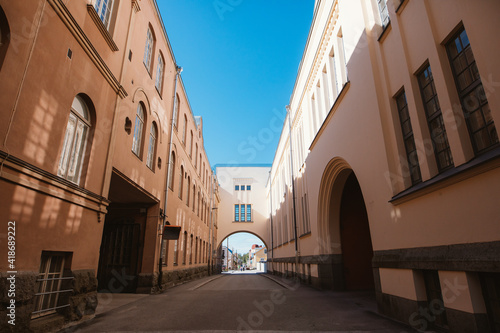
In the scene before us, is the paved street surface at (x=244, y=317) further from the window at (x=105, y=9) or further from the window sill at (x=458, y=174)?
the window at (x=105, y=9)

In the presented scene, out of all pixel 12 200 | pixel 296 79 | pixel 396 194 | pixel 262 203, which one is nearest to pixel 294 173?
pixel 296 79

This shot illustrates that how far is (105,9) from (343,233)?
458 inches

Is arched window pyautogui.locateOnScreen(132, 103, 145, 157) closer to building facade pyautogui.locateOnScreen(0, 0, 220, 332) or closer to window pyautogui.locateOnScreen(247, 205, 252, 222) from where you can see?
building facade pyautogui.locateOnScreen(0, 0, 220, 332)

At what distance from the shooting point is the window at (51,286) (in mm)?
5312

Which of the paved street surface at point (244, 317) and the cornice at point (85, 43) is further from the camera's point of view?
the cornice at point (85, 43)

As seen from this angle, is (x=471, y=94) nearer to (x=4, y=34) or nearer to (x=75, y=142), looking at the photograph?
(x=4, y=34)

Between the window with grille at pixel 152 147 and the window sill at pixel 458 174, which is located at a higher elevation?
the window with grille at pixel 152 147

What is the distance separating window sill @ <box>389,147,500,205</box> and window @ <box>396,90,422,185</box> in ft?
1.43

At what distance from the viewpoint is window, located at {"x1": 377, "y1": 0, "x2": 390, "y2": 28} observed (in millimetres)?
7054

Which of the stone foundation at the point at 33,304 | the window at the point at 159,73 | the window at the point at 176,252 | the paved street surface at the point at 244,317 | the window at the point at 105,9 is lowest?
the paved street surface at the point at 244,317

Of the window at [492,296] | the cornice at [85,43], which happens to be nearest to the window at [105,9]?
the cornice at [85,43]

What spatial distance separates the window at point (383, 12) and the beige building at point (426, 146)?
3 cm

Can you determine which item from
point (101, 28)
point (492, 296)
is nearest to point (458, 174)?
point (492, 296)

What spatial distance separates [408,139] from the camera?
6.15 metres
